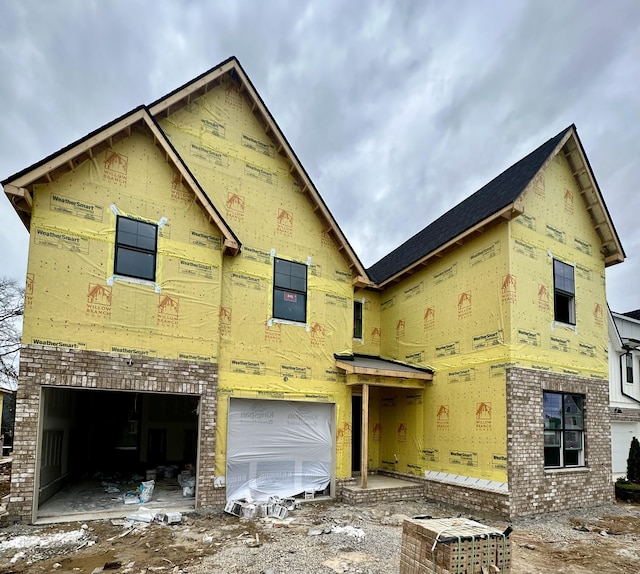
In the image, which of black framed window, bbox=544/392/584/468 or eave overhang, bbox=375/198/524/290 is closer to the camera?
eave overhang, bbox=375/198/524/290

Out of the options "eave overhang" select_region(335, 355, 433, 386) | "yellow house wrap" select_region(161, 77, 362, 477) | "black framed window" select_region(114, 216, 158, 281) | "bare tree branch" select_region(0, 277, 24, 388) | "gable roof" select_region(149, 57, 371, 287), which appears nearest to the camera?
"black framed window" select_region(114, 216, 158, 281)

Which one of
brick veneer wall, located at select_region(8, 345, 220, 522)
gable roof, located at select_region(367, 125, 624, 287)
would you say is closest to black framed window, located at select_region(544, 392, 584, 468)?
gable roof, located at select_region(367, 125, 624, 287)

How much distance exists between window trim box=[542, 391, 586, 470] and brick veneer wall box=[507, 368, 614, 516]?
3.9 inches

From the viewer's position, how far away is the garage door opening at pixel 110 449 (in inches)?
417

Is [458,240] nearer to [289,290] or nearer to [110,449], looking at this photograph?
[289,290]

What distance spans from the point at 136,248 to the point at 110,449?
9.62m

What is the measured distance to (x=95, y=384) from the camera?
31.0 ft

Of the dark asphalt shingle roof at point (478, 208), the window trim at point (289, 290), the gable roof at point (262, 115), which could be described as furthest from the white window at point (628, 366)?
the window trim at point (289, 290)

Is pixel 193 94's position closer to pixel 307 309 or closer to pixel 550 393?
pixel 307 309

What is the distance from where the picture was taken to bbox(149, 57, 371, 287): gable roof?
1142 cm

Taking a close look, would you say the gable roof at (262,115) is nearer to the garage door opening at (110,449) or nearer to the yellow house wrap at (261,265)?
the yellow house wrap at (261,265)

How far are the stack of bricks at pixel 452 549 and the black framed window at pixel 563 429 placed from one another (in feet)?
23.7

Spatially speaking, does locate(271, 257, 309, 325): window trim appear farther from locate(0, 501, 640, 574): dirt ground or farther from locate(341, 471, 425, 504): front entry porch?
locate(0, 501, 640, 574): dirt ground

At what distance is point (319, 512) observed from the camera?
35.3ft
